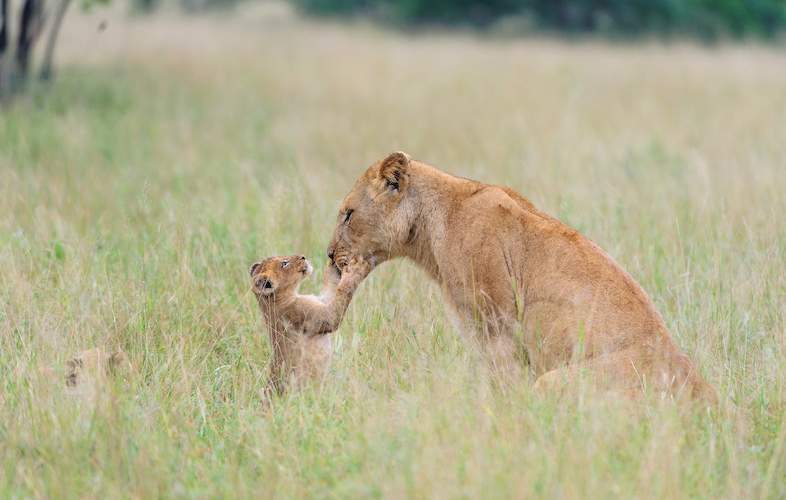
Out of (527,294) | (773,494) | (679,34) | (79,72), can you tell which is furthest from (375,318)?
(679,34)

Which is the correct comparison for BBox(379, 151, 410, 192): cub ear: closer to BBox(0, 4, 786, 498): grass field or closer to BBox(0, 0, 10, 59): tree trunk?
BBox(0, 4, 786, 498): grass field

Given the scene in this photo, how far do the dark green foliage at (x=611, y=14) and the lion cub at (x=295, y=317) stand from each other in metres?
22.1

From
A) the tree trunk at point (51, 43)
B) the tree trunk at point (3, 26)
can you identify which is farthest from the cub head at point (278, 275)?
the tree trunk at point (51, 43)

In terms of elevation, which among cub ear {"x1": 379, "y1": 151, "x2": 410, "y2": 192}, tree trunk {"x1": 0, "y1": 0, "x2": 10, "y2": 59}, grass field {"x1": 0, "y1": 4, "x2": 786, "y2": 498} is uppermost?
tree trunk {"x1": 0, "y1": 0, "x2": 10, "y2": 59}

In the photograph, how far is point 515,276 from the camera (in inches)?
197

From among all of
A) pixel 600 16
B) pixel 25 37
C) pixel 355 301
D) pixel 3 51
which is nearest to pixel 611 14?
pixel 600 16

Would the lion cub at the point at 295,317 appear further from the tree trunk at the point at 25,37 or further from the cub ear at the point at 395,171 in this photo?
the tree trunk at the point at 25,37

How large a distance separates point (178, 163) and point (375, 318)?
16.9ft

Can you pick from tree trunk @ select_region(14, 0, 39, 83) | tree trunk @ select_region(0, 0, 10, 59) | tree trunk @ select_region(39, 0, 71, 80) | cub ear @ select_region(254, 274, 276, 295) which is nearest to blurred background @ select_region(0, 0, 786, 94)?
tree trunk @ select_region(39, 0, 71, 80)

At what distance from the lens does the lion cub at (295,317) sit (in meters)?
5.14

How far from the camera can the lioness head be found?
213 inches

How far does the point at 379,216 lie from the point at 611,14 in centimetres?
2317

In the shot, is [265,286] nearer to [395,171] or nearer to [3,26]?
[395,171]

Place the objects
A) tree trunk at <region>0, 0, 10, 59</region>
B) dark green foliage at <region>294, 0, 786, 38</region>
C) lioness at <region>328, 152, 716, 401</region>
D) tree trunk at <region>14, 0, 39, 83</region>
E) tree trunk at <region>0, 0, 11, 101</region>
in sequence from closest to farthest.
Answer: lioness at <region>328, 152, 716, 401</region>
tree trunk at <region>0, 0, 10, 59</region>
tree trunk at <region>0, 0, 11, 101</region>
tree trunk at <region>14, 0, 39, 83</region>
dark green foliage at <region>294, 0, 786, 38</region>
